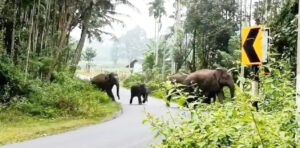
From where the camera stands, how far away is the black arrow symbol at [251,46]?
5.13 meters

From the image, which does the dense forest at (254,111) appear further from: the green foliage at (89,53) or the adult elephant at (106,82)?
the green foliage at (89,53)

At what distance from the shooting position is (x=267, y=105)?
6.17 metres

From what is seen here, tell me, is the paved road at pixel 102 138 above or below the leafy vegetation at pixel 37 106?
below

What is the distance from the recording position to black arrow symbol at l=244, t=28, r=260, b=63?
16.8ft

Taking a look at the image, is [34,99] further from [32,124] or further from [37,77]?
[37,77]

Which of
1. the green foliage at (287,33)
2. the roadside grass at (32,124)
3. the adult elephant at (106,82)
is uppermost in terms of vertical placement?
the green foliage at (287,33)

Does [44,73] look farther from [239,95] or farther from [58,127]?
[239,95]

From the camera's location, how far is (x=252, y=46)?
5160mm

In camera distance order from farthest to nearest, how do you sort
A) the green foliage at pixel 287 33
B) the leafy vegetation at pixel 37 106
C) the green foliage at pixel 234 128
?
the leafy vegetation at pixel 37 106 < the green foliage at pixel 287 33 < the green foliage at pixel 234 128

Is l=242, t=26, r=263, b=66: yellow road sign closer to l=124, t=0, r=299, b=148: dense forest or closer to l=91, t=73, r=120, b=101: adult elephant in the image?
l=124, t=0, r=299, b=148: dense forest

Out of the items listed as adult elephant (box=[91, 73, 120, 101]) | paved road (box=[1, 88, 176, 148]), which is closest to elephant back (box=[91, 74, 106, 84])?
adult elephant (box=[91, 73, 120, 101])

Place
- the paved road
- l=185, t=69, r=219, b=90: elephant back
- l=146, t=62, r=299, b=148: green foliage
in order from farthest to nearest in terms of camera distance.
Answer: l=185, t=69, r=219, b=90: elephant back
the paved road
l=146, t=62, r=299, b=148: green foliage

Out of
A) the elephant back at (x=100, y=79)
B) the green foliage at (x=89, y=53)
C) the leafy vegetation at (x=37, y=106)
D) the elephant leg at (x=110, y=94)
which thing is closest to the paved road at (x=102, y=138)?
the leafy vegetation at (x=37, y=106)

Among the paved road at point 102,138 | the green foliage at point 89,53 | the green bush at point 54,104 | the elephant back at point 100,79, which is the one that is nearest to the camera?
the paved road at point 102,138
